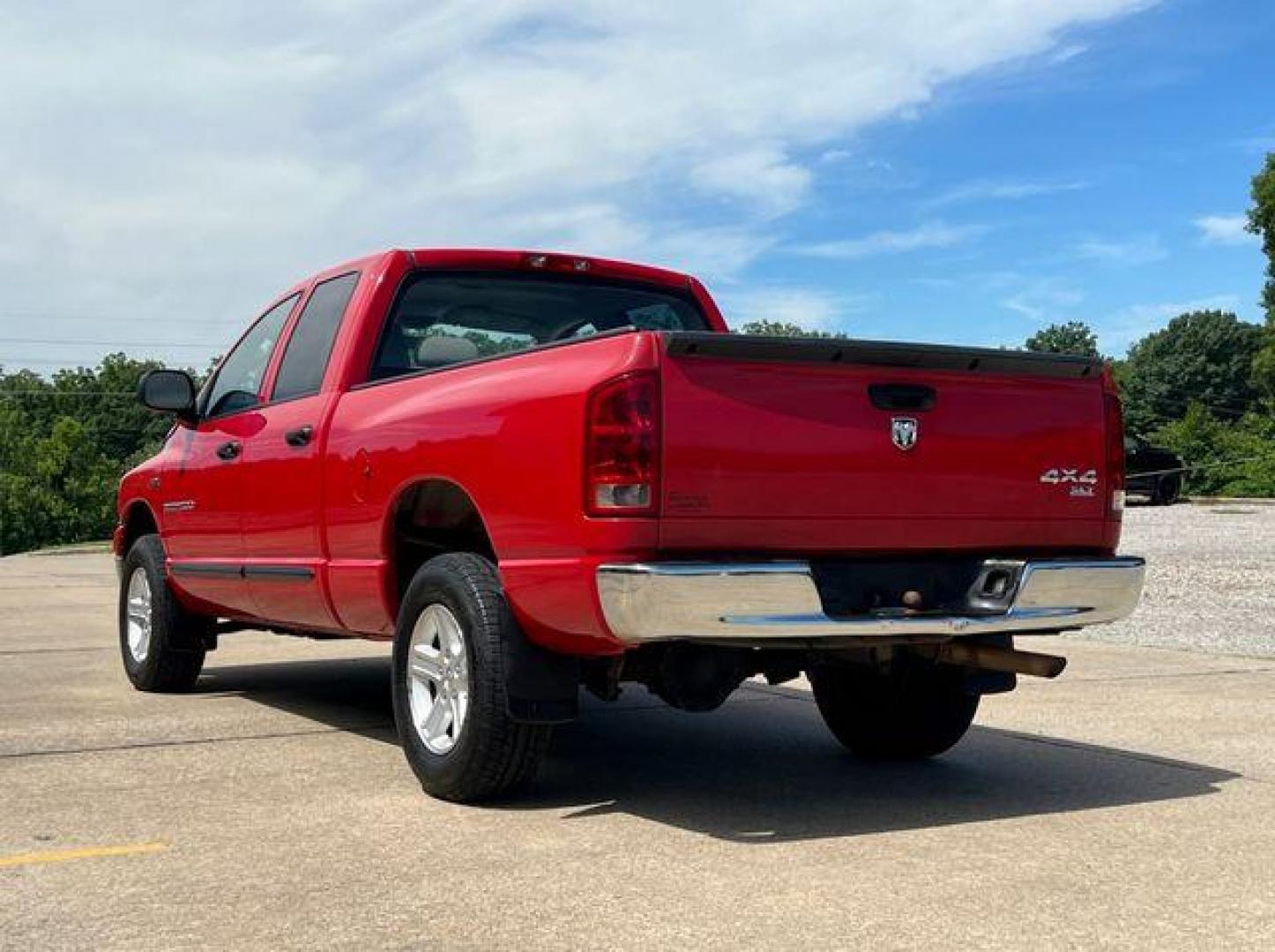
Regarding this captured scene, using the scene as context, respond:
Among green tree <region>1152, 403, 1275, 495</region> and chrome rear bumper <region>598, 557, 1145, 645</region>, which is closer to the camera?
chrome rear bumper <region>598, 557, 1145, 645</region>

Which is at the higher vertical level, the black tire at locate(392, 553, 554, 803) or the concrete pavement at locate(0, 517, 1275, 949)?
the black tire at locate(392, 553, 554, 803)

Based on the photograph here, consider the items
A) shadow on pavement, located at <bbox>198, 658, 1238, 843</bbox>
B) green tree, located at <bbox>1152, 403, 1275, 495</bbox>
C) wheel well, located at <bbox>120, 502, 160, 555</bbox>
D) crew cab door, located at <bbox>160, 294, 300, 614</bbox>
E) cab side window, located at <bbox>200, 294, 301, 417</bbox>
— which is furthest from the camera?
green tree, located at <bbox>1152, 403, 1275, 495</bbox>

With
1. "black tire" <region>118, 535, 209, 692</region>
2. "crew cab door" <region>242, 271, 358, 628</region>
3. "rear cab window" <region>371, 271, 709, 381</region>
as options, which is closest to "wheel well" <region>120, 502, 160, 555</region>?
"black tire" <region>118, 535, 209, 692</region>

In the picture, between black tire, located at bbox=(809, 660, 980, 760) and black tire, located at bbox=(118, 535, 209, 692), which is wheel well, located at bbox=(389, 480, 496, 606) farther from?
black tire, located at bbox=(118, 535, 209, 692)

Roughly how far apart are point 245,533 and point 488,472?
2294 mm

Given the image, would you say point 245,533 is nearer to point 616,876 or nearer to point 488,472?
point 488,472

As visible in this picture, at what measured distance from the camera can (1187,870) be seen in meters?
4.31

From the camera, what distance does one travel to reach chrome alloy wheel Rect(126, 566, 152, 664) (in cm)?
801

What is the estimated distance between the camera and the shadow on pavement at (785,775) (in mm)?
5059

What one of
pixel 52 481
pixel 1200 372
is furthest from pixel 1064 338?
pixel 52 481

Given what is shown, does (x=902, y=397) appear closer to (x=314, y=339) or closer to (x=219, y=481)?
(x=314, y=339)

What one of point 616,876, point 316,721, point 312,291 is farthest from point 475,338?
point 616,876

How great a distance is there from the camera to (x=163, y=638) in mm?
7793

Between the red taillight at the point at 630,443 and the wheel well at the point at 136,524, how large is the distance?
14.9ft
